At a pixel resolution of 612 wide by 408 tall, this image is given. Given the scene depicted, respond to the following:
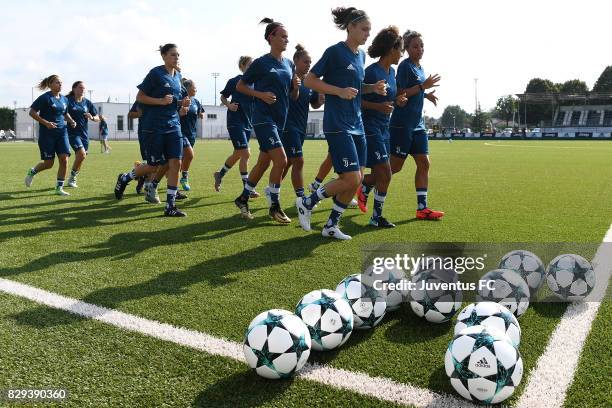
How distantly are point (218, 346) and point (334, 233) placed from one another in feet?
→ 10.5

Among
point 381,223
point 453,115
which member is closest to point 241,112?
point 381,223

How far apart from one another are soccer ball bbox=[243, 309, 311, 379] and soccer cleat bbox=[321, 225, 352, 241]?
3.25 meters

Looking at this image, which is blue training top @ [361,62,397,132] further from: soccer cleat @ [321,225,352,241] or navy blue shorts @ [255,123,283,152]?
soccer cleat @ [321,225,352,241]

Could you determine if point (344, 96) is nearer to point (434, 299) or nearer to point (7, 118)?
point (434, 299)

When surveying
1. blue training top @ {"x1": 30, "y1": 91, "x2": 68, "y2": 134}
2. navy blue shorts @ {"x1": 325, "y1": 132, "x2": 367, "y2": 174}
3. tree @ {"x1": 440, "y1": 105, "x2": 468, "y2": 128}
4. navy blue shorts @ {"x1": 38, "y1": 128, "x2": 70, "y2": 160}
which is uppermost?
tree @ {"x1": 440, "y1": 105, "x2": 468, "y2": 128}

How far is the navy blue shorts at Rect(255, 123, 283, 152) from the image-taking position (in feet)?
23.2

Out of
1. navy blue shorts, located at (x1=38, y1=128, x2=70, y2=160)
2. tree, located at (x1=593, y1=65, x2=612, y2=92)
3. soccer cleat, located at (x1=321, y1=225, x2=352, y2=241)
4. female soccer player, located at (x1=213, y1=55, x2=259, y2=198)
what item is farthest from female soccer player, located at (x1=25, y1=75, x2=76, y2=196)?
tree, located at (x1=593, y1=65, x2=612, y2=92)

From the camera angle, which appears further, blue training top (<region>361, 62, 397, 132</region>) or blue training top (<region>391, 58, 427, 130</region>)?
blue training top (<region>391, 58, 427, 130</region>)

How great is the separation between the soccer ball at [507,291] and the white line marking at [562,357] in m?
0.27

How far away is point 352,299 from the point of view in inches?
134

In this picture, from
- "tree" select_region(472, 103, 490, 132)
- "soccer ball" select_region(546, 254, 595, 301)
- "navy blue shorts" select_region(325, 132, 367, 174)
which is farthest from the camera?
"tree" select_region(472, 103, 490, 132)

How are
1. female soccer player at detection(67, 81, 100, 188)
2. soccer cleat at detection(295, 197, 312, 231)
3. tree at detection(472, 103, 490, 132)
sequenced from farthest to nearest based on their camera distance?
tree at detection(472, 103, 490, 132), female soccer player at detection(67, 81, 100, 188), soccer cleat at detection(295, 197, 312, 231)

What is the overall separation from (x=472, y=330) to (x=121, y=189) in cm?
783

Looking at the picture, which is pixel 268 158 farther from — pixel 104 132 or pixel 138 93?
pixel 104 132
